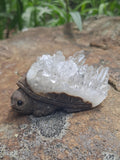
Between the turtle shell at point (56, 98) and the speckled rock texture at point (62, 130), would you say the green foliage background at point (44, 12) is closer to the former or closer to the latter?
the speckled rock texture at point (62, 130)

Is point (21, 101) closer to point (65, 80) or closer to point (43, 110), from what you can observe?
point (43, 110)

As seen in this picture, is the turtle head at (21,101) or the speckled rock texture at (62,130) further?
the turtle head at (21,101)

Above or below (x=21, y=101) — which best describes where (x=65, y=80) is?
above

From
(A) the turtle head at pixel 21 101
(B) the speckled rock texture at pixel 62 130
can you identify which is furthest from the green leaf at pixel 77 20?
(A) the turtle head at pixel 21 101

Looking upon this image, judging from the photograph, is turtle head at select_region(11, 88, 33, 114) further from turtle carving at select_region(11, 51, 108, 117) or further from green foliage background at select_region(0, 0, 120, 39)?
green foliage background at select_region(0, 0, 120, 39)

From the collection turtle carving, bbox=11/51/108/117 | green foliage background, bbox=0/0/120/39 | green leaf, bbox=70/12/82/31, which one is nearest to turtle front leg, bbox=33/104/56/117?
turtle carving, bbox=11/51/108/117

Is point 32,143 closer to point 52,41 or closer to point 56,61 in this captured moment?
point 56,61

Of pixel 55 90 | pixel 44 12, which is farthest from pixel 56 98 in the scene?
pixel 44 12

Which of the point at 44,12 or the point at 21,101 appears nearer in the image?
the point at 21,101
